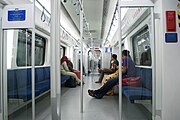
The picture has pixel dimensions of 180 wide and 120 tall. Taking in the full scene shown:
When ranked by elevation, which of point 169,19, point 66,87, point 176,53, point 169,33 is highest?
point 169,19

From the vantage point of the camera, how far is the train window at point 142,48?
348 cm

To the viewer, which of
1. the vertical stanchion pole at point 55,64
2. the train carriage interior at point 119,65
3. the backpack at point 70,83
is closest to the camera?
the vertical stanchion pole at point 55,64

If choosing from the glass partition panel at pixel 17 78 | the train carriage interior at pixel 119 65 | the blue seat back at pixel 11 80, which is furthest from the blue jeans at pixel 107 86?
the blue seat back at pixel 11 80

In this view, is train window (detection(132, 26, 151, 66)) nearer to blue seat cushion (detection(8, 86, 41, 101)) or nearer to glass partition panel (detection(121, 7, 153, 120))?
glass partition panel (detection(121, 7, 153, 120))

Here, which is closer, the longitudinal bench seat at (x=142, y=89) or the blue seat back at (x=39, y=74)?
the longitudinal bench seat at (x=142, y=89)

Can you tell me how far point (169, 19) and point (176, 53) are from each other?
651 millimetres

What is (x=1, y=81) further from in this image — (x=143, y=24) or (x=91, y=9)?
(x=91, y=9)

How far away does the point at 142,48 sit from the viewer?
393 cm

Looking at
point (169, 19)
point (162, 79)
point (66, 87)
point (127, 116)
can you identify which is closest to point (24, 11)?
point (169, 19)

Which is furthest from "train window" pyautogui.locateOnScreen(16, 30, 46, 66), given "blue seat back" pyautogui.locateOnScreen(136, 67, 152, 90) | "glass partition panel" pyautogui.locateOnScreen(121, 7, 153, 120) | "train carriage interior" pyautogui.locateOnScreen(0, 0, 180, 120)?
"blue seat back" pyautogui.locateOnScreen(136, 67, 152, 90)

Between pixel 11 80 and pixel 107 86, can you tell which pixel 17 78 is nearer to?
pixel 11 80

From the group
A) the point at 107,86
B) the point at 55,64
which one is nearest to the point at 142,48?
the point at 107,86

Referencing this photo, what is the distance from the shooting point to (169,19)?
2732 mm

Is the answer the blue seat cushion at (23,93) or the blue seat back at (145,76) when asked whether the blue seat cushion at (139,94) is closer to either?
the blue seat back at (145,76)
